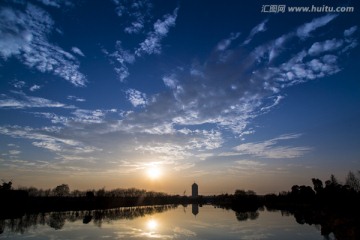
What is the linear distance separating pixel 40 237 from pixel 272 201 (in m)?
142

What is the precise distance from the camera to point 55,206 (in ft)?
260

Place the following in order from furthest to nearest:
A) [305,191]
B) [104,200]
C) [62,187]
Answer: [62,187]
[305,191]
[104,200]

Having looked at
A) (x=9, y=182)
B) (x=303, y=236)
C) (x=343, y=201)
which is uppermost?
(x=9, y=182)

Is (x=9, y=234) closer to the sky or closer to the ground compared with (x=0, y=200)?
closer to the ground

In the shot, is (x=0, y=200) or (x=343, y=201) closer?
(x=343, y=201)

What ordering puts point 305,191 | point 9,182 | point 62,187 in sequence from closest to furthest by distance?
point 9,182 < point 305,191 < point 62,187

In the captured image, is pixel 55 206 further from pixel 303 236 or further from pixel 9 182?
pixel 303 236

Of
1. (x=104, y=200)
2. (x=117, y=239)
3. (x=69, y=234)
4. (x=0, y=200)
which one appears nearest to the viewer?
(x=117, y=239)

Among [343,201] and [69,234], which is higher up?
[343,201]

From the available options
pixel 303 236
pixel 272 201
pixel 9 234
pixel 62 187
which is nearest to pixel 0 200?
pixel 9 234

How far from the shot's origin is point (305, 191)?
115 m

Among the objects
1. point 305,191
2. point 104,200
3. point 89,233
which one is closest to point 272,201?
point 305,191

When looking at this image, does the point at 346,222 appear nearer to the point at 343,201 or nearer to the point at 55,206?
the point at 343,201

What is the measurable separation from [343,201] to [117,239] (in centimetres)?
4664
